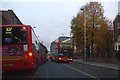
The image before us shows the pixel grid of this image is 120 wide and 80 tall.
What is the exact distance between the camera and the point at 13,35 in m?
21.9

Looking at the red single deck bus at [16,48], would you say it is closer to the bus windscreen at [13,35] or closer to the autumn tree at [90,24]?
the bus windscreen at [13,35]

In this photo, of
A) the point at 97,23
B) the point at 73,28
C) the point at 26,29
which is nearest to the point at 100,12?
the point at 97,23

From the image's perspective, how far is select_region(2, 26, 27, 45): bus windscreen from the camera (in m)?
21.7

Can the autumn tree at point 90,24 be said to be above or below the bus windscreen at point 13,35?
above

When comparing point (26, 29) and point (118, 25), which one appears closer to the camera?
point (26, 29)

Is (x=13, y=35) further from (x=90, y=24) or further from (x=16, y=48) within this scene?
(x=90, y=24)

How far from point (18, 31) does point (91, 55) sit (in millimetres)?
48324

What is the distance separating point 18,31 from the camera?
22031 millimetres

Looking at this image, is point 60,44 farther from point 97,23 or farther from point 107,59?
point 97,23

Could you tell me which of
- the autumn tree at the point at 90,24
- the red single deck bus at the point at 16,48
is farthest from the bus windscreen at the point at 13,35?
the autumn tree at the point at 90,24

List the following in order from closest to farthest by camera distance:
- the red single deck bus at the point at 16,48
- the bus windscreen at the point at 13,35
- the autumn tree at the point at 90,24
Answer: the red single deck bus at the point at 16,48
the bus windscreen at the point at 13,35
the autumn tree at the point at 90,24

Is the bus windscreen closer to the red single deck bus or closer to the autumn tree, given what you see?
the red single deck bus

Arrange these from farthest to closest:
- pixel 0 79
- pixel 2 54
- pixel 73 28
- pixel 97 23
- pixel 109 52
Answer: pixel 73 28
pixel 97 23
pixel 109 52
pixel 2 54
pixel 0 79

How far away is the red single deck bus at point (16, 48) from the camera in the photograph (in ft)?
70.4
